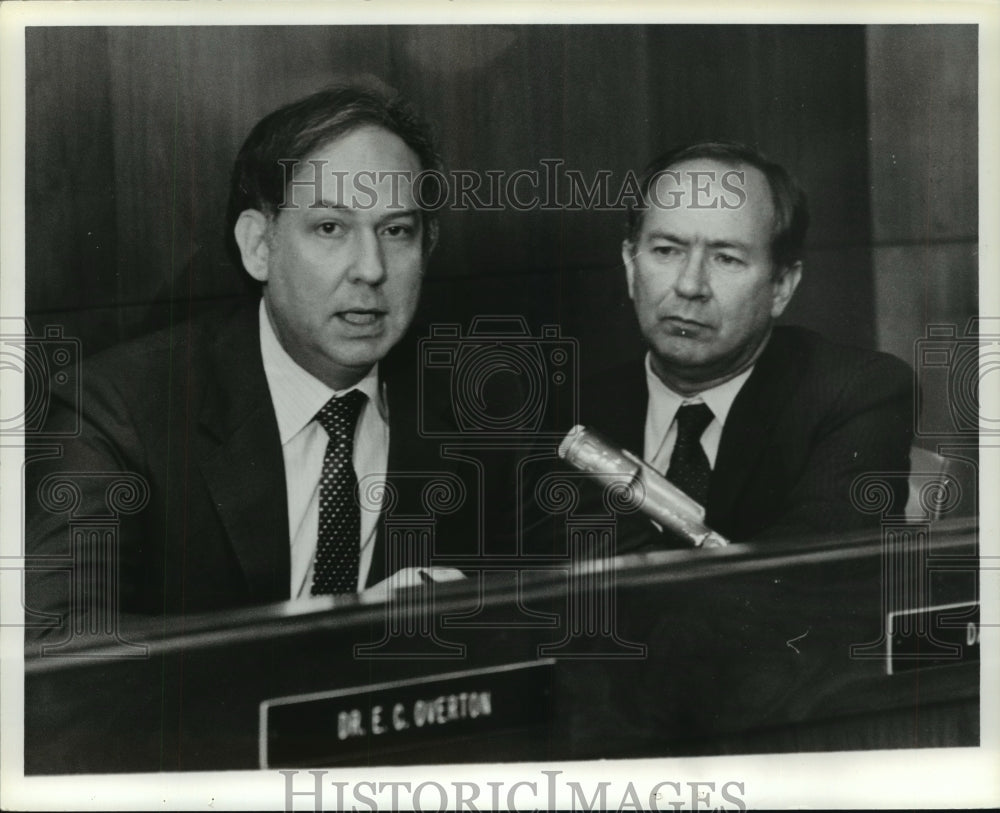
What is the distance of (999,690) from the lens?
157 inches

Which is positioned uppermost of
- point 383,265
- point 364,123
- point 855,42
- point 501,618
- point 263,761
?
point 855,42

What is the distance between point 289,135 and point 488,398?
972mm

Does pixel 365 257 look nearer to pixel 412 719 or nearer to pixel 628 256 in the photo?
pixel 628 256

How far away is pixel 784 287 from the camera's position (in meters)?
3.87

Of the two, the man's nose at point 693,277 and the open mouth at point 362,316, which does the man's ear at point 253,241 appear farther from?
the man's nose at point 693,277

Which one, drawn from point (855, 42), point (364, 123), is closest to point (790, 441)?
point (855, 42)

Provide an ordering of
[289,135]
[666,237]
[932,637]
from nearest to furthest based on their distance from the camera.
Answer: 1. [289,135]
2. [666,237]
3. [932,637]

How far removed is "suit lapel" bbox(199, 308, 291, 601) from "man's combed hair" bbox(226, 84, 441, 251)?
34cm

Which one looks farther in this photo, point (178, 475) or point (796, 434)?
point (796, 434)

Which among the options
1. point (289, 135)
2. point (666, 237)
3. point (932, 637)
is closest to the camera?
point (289, 135)

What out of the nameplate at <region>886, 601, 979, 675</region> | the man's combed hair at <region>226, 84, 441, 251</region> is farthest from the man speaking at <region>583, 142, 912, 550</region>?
A: the man's combed hair at <region>226, 84, 441, 251</region>

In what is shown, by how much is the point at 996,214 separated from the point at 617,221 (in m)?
1.21

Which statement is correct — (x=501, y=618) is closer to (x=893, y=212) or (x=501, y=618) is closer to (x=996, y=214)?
(x=893, y=212)

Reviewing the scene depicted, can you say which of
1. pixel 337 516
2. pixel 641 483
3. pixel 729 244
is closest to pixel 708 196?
pixel 729 244
